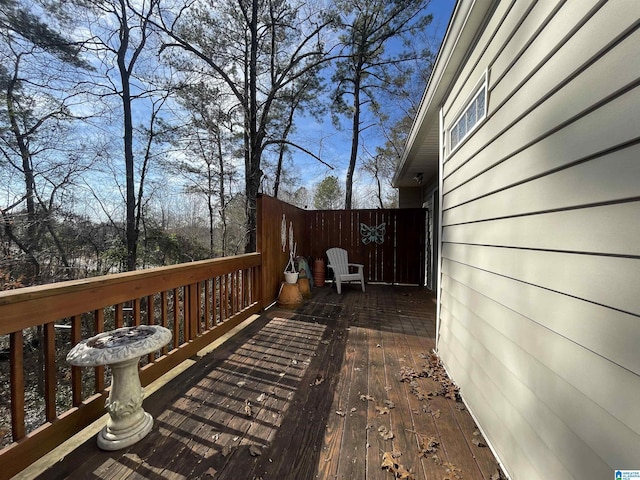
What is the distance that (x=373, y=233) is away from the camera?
21.0 feet

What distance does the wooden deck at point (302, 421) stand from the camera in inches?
50.8

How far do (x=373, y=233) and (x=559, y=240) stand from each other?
5429mm

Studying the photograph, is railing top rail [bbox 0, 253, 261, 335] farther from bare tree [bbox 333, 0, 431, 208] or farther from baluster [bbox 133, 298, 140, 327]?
bare tree [bbox 333, 0, 431, 208]

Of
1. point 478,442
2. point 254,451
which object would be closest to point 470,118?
point 478,442

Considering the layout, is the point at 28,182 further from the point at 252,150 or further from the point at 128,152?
→ the point at 252,150

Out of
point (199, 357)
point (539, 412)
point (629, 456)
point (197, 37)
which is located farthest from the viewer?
point (197, 37)

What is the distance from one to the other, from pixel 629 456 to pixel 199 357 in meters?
2.60

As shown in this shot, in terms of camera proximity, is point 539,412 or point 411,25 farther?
point 411,25

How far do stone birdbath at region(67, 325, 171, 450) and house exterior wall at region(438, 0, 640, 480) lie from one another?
1.79 m

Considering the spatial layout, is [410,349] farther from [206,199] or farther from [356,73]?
[356,73]

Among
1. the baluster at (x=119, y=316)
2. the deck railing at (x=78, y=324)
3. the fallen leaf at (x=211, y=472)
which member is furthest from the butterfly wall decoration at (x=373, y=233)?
the fallen leaf at (x=211, y=472)

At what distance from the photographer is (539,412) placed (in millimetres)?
1069

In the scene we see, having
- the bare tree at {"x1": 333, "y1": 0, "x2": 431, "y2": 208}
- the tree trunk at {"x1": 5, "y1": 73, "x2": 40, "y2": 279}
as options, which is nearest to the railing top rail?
the tree trunk at {"x1": 5, "y1": 73, "x2": 40, "y2": 279}

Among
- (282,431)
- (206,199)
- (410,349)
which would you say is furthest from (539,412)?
(206,199)
